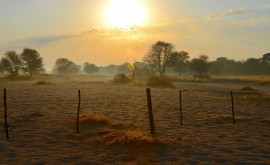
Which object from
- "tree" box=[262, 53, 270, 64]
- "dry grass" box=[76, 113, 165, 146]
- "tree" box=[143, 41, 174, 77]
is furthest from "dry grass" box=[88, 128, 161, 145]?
"tree" box=[262, 53, 270, 64]

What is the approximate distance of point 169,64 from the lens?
7406cm

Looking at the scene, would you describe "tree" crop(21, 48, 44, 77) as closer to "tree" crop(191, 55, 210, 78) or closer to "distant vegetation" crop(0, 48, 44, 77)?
"distant vegetation" crop(0, 48, 44, 77)

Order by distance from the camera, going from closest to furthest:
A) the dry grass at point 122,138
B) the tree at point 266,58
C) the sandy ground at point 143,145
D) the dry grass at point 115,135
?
the sandy ground at point 143,145 < the dry grass at point 122,138 < the dry grass at point 115,135 < the tree at point 266,58

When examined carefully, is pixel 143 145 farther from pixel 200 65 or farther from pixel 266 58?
pixel 266 58

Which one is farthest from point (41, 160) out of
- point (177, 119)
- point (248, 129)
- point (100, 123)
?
point (248, 129)

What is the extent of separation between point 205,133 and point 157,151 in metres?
3.35

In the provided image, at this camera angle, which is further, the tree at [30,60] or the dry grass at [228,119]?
the tree at [30,60]

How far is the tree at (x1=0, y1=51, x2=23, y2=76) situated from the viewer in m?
74.2

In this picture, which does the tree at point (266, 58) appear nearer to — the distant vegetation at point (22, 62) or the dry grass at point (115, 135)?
the distant vegetation at point (22, 62)

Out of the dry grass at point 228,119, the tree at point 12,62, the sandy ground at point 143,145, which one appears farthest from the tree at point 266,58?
the sandy ground at point 143,145

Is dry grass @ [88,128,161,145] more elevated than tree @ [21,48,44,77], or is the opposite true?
tree @ [21,48,44,77]

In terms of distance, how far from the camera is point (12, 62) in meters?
75.6

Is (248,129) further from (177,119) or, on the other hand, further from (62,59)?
(62,59)

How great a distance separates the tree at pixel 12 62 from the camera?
74.2m
